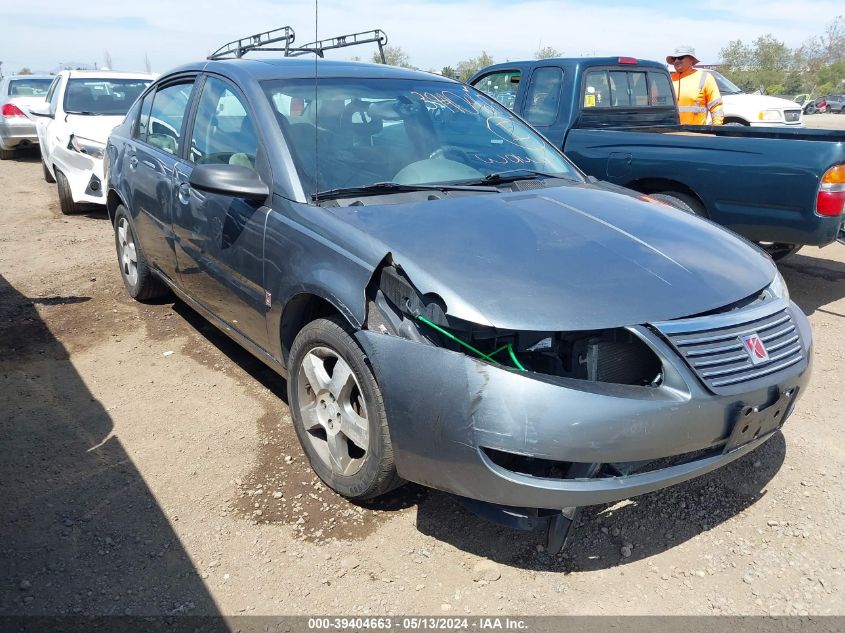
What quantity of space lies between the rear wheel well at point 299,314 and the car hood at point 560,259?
39cm

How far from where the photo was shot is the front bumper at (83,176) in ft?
26.3

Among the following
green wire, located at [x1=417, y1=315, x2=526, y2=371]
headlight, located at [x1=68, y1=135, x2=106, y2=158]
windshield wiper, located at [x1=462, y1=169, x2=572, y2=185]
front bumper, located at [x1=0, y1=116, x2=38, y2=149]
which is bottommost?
front bumper, located at [x1=0, y1=116, x2=38, y2=149]

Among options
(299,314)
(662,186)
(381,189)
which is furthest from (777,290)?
(662,186)

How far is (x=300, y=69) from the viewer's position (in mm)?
3590

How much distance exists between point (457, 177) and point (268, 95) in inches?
38.5

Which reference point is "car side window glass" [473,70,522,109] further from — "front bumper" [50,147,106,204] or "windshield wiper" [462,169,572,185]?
"front bumper" [50,147,106,204]

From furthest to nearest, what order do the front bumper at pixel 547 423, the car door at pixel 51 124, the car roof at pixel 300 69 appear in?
the car door at pixel 51 124 < the car roof at pixel 300 69 < the front bumper at pixel 547 423

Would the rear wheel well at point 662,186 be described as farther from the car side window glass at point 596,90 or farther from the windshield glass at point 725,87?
the windshield glass at point 725,87

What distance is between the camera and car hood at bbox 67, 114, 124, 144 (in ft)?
26.4

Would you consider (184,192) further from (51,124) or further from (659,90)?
(51,124)

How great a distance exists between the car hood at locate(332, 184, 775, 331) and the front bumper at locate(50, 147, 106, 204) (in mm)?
6311

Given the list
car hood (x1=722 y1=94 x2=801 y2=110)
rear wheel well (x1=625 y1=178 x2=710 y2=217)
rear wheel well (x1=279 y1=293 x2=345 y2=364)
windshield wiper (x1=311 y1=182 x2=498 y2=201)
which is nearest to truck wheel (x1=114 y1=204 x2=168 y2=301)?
rear wheel well (x1=279 y1=293 x2=345 y2=364)

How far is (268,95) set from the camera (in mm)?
3322

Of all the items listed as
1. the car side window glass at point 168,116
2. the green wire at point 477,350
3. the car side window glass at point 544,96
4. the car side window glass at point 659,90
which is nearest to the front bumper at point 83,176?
the car side window glass at point 168,116
